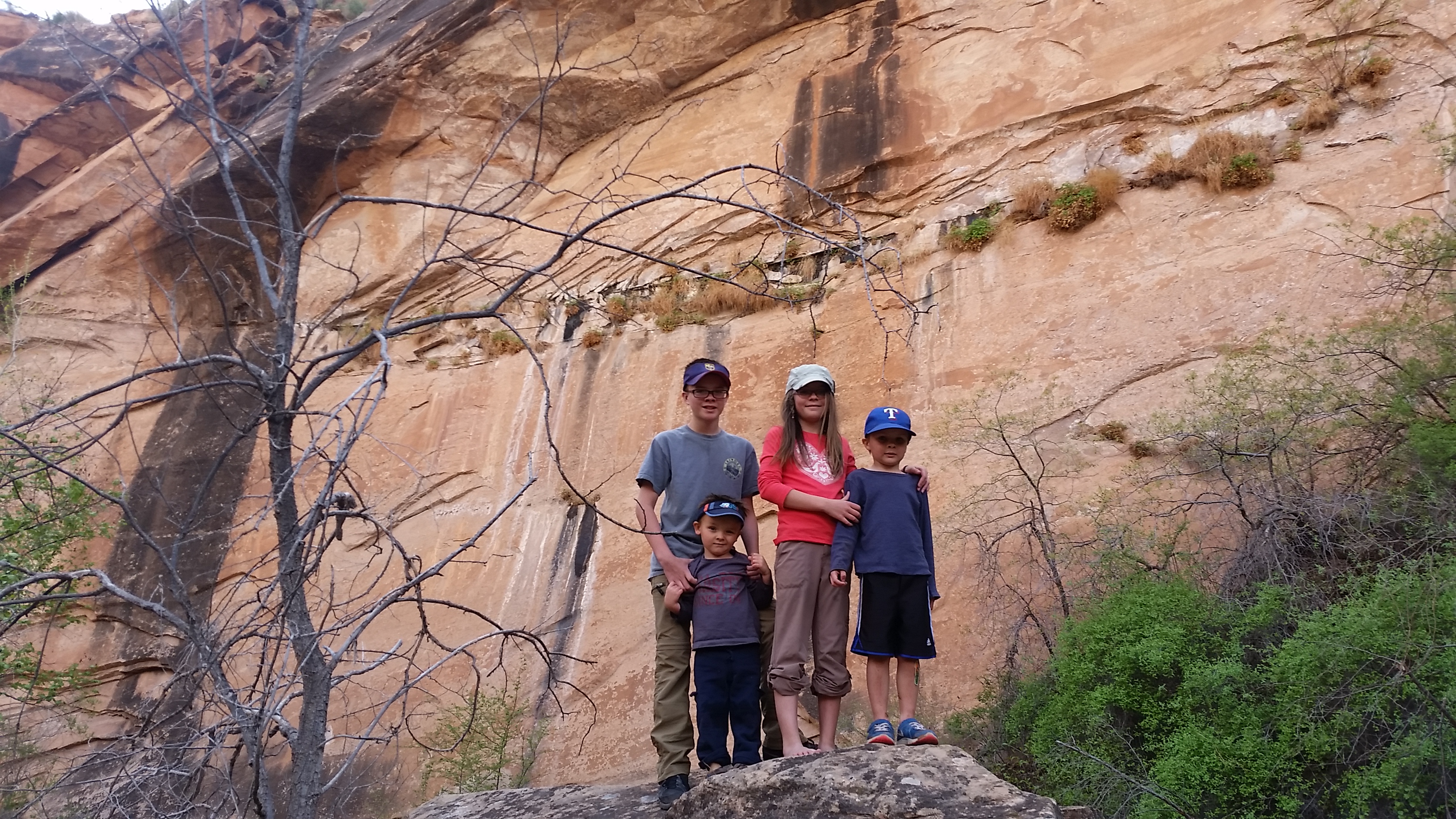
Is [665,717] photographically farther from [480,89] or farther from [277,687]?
[480,89]

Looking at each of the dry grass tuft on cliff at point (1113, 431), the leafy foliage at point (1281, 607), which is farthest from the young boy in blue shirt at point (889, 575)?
the dry grass tuft on cliff at point (1113, 431)

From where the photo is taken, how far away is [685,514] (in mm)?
3863

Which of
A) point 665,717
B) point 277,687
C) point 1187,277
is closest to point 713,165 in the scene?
point 1187,277

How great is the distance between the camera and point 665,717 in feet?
11.5

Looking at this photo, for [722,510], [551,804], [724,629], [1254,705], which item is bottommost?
[551,804]

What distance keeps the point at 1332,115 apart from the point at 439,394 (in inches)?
295

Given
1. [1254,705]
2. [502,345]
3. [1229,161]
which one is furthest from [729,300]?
[1254,705]

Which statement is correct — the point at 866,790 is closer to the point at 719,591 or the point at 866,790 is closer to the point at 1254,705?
the point at 719,591

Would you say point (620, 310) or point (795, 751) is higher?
point (620, 310)

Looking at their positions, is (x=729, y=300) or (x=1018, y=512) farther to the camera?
(x=729, y=300)

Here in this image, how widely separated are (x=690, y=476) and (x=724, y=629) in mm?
675

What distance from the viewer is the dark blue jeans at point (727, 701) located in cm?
343

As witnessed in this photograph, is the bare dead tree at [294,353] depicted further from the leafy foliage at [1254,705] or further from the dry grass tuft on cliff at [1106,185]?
the leafy foliage at [1254,705]

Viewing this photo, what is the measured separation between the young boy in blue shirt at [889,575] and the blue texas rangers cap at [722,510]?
38 cm
